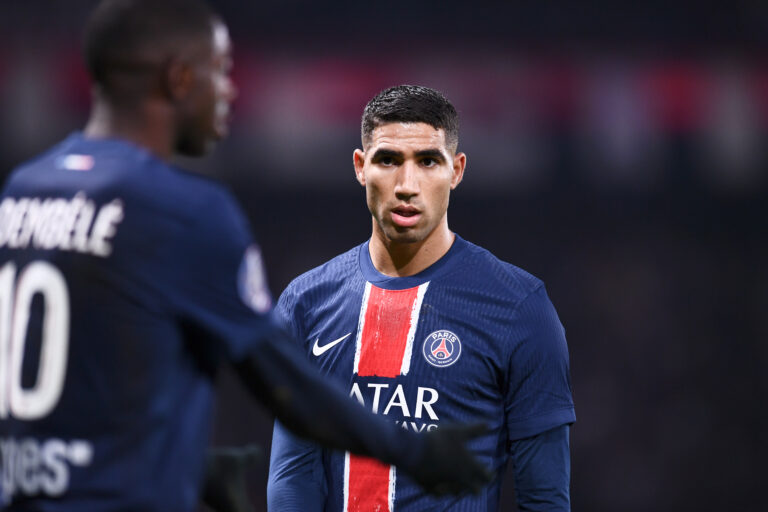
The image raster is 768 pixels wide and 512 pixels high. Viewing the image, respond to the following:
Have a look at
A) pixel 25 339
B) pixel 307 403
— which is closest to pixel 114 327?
pixel 25 339

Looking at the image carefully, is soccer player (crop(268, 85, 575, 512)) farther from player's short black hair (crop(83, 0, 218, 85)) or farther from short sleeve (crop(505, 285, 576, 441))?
player's short black hair (crop(83, 0, 218, 85))

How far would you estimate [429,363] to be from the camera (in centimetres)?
311

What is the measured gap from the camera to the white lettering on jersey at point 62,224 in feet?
5.74

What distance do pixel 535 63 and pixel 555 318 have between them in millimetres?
5767

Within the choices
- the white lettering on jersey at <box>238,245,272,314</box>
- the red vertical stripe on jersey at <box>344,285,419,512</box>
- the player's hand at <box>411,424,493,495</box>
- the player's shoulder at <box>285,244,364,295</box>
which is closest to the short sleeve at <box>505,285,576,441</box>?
the red vertical stripe on jersey at <box>344,285,419,512</box>

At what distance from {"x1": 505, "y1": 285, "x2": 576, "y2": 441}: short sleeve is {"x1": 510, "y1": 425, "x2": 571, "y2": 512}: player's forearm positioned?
4 centimetres

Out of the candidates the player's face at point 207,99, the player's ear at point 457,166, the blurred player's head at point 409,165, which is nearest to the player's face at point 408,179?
the blurred player's head at point 409,165

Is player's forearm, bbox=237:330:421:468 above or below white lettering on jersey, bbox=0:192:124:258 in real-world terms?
below

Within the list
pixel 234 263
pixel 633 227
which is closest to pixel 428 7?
pixel 633 227

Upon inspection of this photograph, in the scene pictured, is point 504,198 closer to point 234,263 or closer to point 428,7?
point 428,7

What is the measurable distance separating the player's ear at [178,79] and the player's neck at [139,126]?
0.14 feet

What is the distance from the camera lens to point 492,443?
3.03m

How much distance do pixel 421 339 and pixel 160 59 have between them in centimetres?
153

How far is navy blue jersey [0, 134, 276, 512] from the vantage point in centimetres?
174
